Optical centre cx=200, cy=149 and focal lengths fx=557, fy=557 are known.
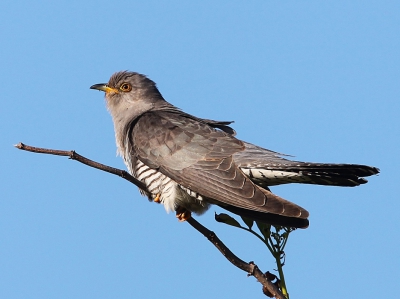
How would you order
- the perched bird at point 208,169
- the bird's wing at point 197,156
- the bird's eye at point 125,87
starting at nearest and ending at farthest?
the perched bird at point 208,169
the bird's wing at point 197,156
the bird's eye at point 125,87

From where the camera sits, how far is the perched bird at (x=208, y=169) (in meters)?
3.62

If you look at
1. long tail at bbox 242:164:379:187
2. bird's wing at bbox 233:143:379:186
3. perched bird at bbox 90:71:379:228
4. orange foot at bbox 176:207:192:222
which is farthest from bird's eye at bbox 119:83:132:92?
long tail at bbox 242:164:379:187

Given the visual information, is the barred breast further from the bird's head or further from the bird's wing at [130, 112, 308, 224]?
the bird's head

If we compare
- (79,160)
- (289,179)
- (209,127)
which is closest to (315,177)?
(289,179)

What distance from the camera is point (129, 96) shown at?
564 cm

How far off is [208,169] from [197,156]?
7.8 inches

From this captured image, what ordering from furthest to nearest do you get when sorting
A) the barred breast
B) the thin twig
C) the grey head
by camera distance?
1. the grey head
2. the barred breast
3. the thin twig

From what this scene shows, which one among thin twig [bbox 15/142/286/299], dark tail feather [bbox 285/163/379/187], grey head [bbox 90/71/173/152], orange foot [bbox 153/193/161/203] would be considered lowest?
thin twig [bbox 15/142/286/299]

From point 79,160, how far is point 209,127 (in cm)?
227

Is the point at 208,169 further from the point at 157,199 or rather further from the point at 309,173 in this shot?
the point at 309,173

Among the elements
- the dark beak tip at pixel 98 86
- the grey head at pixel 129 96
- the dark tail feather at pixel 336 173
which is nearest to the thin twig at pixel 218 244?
the dark tail feather at pixel 336 173

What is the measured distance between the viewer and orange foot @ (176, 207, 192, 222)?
14.3ft

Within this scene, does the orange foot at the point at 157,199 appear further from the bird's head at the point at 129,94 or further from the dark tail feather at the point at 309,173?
the bird's head at the point at 129,94

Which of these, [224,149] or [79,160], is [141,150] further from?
[79,160]
